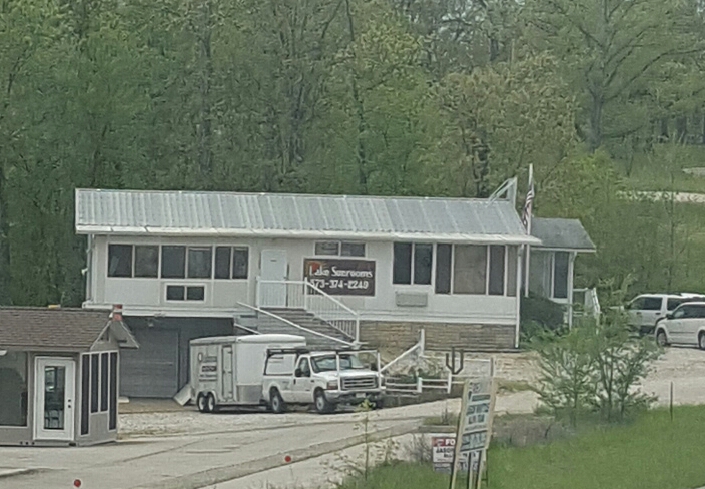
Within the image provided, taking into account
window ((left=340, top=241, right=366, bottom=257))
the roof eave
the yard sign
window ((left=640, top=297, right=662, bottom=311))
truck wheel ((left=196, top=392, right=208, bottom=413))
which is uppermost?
the roof eave

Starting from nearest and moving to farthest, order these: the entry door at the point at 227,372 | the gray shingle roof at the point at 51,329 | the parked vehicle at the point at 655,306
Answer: the gray shingle roof at the point at 51,329
the entry door at the point at 227,372
the parked vehicle at the point at 655,306

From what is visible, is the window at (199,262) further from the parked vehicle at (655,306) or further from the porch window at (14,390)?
the parked vehicle at (655,306)

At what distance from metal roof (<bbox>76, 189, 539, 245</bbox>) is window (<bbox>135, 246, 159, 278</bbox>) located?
66 cm

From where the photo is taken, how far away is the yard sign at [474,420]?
643 inches

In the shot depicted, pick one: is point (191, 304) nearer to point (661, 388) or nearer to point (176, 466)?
point (661, 388)

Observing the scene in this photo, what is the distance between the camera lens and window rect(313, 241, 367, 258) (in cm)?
4834

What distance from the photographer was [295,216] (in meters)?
49.5

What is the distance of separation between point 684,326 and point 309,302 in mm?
12585

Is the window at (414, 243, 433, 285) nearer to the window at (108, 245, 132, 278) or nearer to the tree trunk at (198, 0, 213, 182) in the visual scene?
the window at (108, 245, 132, 278)

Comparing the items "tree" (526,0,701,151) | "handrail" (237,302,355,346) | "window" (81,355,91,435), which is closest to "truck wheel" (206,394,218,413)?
"handrail" (237,302,355,346)

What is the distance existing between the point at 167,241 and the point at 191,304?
2.05m

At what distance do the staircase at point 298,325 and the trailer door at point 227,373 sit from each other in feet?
10.4

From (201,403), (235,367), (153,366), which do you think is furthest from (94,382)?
(153,366)

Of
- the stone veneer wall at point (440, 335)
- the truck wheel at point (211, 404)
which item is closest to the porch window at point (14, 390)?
the truck wheel at point (211, 404)
